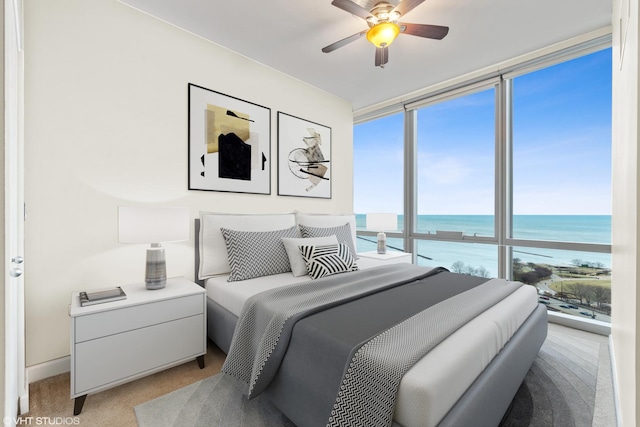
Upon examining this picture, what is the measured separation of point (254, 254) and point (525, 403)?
2090 millimetres

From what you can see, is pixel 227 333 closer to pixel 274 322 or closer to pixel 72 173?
pixel 274 322

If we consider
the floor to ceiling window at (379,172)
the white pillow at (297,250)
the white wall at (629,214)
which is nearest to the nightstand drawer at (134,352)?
the white pillow at (297,250)

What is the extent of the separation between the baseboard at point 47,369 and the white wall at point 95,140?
4 centimetres

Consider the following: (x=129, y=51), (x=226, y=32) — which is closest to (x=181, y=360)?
(x=129, y=51)

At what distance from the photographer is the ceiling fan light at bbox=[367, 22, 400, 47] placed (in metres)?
2.12

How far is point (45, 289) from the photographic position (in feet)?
6.40

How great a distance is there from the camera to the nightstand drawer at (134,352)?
1.63 meters

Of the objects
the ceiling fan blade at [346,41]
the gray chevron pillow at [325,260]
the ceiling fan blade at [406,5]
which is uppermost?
the ceiling fan blade at [406,5]

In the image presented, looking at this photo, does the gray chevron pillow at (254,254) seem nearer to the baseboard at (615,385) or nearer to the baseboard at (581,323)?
the baseboard at (615,385)

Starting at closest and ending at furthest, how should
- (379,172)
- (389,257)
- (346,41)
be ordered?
1. (346,41)
2. (389,257)
3. (379,172)

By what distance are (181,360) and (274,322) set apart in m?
0.95

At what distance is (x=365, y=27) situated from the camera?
8.58 ft

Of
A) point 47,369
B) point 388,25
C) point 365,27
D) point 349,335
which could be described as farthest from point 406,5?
point 47,369

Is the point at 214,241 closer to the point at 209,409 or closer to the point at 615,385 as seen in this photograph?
the point at 209,409
